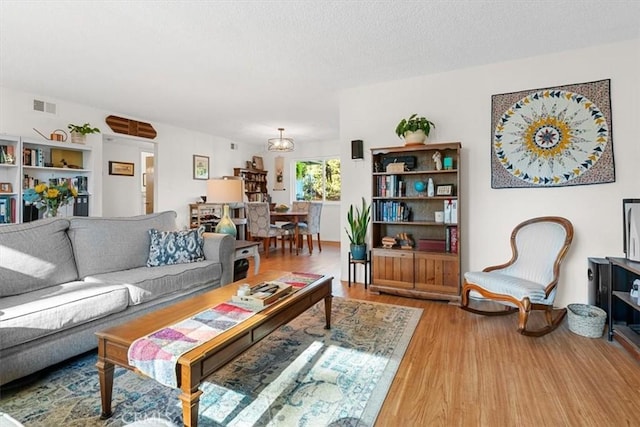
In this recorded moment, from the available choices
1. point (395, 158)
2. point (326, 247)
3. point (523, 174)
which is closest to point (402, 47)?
point (395, 158)

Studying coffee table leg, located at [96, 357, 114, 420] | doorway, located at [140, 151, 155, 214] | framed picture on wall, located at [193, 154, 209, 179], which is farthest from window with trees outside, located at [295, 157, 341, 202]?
coffee table leg, located at [96, 357, 114, 420]

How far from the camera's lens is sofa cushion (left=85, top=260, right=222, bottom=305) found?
88.0 inches

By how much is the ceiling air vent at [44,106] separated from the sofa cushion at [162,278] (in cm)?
316

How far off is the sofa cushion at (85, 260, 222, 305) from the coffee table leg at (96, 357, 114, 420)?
2.58ft

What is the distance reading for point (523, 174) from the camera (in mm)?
3078

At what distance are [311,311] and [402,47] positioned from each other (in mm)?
2450

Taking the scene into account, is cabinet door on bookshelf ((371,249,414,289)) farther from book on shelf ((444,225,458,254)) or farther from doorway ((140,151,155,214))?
doorway ((140,151,155,214))

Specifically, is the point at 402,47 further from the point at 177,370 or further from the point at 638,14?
the point at 177,370

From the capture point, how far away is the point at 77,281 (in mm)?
2303

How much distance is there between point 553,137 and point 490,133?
0.52m

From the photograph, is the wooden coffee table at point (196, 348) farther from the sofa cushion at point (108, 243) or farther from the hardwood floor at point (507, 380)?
the sofa cushion at point (108, 243)

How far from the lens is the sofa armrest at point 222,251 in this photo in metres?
2.97

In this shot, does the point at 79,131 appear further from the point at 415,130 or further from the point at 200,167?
the point at 415,130

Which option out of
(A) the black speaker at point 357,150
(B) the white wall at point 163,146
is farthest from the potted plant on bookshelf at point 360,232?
(B) the white wall at point 163,146
